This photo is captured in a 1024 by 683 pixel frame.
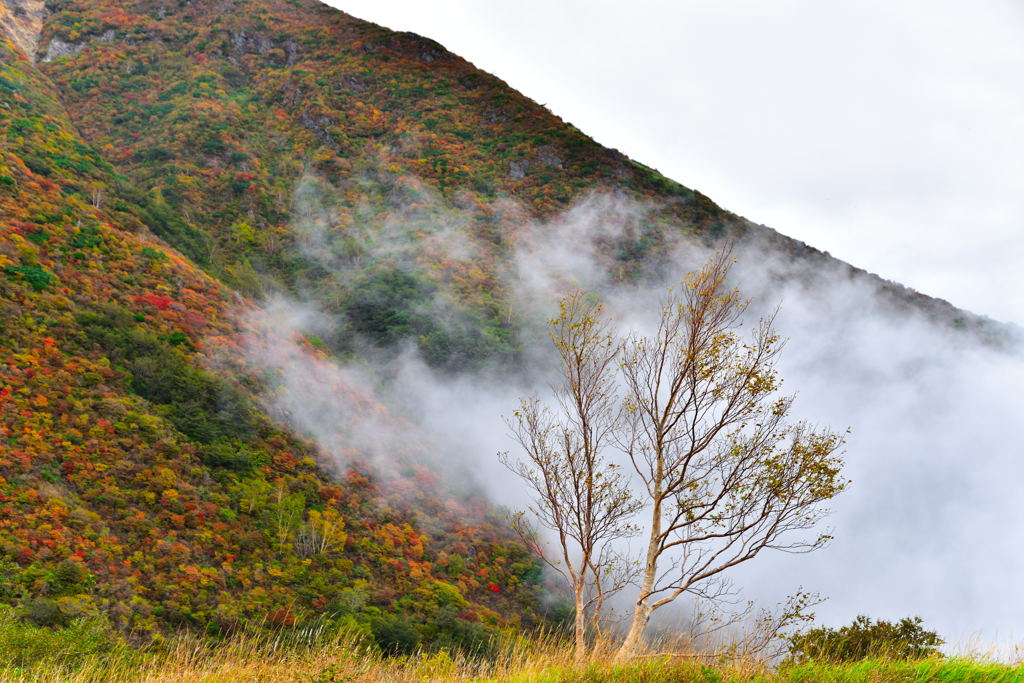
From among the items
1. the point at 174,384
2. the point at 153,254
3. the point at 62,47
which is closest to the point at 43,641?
the point at 174,384

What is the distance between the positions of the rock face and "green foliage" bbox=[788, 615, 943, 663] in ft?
255

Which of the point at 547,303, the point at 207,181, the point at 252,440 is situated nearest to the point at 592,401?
the point at 252,440

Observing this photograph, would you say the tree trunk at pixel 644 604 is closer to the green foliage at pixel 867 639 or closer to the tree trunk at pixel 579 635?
the tree trunk at pixel 579 635

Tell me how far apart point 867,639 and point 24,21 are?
87.2m

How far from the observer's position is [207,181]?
1917 inches

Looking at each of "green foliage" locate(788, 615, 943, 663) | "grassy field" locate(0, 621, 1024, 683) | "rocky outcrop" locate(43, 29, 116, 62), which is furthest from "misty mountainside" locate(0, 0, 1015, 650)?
"green foliage" locate(788, 615, 943, 663)

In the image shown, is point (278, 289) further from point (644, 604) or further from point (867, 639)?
point (867, 639)

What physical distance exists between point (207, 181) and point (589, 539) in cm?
5171

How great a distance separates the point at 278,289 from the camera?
43.2 metres

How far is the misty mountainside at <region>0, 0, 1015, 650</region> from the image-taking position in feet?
64.6

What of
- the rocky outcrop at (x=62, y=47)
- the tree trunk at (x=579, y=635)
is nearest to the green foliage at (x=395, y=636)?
the tree trunk at (x=579, y=635)

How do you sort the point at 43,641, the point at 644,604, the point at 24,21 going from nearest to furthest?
the point at 644,604 < the point at 43,641 < the point at 24,21

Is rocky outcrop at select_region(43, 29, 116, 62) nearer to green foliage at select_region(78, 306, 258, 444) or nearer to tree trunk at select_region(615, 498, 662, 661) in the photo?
green foliage at select_region(78, 306, 258, 444)

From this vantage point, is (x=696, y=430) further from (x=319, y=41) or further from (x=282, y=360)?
(x=319, y=41)
